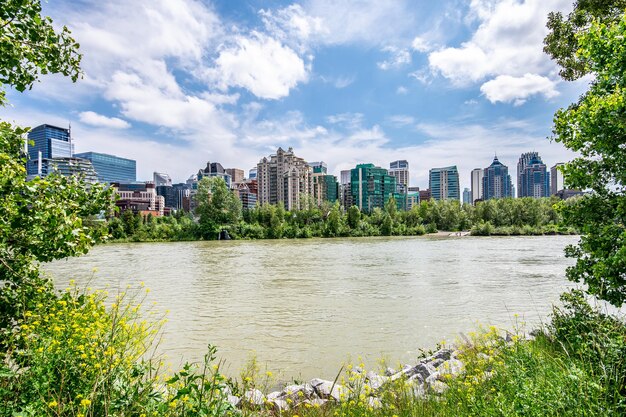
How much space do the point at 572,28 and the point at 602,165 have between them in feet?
19.8

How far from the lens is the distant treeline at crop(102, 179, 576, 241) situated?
62531 millimetres

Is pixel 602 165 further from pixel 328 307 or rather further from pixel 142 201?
pixel 142 201

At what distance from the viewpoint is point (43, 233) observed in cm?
354

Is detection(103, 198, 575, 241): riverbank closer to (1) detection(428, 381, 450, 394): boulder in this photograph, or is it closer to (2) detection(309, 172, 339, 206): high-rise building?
(1) detection(428, 381, 450, 394): boulder

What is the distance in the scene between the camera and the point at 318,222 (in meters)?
74.5

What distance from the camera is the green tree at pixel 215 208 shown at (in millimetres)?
63281

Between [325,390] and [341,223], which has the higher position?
[341,223]

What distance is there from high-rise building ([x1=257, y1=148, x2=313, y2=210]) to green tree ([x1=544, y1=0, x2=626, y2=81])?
402 feet

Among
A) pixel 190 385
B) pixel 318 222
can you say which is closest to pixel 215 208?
pixel 318 222

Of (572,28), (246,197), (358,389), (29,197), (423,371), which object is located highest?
(246,197)

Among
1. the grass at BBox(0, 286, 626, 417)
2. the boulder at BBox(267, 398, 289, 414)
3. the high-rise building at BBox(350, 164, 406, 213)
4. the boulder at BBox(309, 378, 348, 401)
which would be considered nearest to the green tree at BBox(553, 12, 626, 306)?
the grass at BBox(0, 286, 626, 417)

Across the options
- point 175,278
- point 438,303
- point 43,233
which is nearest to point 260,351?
point 43,233

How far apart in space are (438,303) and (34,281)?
11.4 metres

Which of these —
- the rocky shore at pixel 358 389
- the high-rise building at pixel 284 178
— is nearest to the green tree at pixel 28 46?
the rocky shore at pixel 358 389
